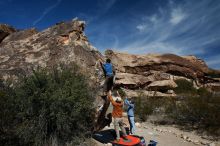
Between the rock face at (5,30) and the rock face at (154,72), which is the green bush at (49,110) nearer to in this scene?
the rock face at (5,30)

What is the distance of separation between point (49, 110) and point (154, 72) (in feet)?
79.9

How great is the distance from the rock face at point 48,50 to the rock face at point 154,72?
612 inches

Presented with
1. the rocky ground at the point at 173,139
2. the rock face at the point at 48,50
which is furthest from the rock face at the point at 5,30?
the rocky ground at the point at 173,139

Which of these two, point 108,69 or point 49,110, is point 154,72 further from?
point 49,110

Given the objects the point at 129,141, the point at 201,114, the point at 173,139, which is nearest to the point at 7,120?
the point at 129,141

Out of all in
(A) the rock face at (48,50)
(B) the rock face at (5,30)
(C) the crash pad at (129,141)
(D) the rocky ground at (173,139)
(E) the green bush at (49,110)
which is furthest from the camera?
(B) the rock face at (5,30)

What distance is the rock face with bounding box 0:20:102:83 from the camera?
9453 mm

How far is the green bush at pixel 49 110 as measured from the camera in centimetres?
752

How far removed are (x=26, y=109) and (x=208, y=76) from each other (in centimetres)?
3396

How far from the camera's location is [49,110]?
777 cm

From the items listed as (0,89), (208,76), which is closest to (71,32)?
(0,89)

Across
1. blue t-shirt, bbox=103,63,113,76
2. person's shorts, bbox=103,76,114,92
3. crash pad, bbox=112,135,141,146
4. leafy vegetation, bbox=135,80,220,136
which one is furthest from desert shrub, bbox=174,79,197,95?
crash pad, bbox=112,135,141,146

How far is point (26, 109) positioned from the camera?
25.0 feet

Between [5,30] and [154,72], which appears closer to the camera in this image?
[5,30]
